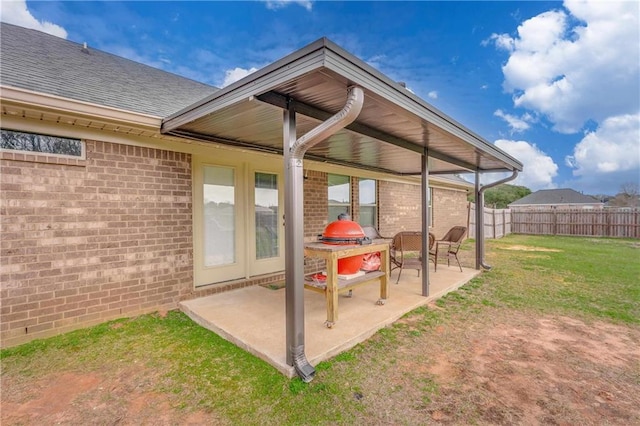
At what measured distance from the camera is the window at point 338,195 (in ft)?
24.2

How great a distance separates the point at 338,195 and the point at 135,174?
466 centimetres

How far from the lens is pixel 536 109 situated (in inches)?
1070

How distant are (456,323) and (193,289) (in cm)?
400

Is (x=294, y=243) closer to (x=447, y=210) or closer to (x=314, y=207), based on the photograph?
(x=314, y=207)

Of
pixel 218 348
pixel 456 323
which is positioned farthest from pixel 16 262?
pixel 456 323

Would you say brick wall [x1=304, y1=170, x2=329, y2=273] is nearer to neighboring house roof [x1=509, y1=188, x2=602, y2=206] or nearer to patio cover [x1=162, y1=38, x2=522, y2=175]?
patio cover [x1=162, y1=38, x2=522, y2=175]

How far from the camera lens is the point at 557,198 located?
122 feet

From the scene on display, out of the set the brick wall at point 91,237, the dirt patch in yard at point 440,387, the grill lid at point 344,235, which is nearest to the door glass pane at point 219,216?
the brick wall at point 91,237

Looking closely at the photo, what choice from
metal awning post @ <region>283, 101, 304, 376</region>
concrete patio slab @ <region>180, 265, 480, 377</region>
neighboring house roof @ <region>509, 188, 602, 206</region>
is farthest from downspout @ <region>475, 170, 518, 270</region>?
neighboring house roof @ <region>509, 188, 602, 206</region>

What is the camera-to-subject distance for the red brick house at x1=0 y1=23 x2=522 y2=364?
322 centimetres

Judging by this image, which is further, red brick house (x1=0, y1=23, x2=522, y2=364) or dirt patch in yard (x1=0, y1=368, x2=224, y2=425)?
red brick house (x1=0, y1=23, x2=522, y2=364)

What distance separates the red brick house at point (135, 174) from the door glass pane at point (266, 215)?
3 cm

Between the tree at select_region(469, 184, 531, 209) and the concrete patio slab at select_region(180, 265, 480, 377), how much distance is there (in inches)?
1680

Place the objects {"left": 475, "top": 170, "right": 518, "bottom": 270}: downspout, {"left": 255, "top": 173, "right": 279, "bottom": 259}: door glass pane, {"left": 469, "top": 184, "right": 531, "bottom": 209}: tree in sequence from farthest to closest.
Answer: {"left": 469, "top": 184, "right": 531, "bottom": 209}: tree → {"left": 475, "top": 170, "right": 518, "bottom": 270}: downspout → {"left": 255, "top": 173, "right": 279, "bottom": 259}: door glass pane
